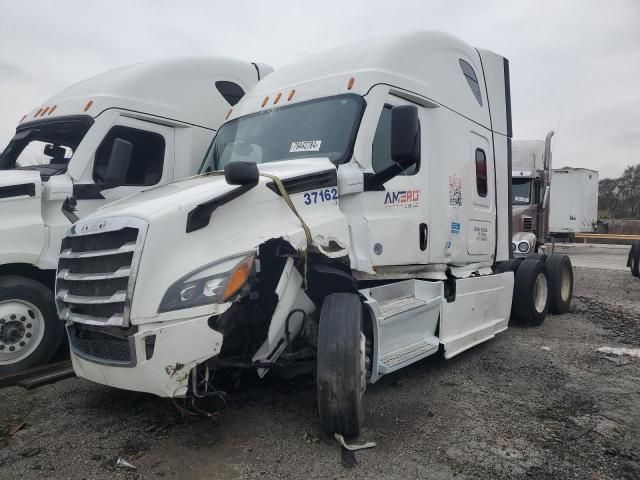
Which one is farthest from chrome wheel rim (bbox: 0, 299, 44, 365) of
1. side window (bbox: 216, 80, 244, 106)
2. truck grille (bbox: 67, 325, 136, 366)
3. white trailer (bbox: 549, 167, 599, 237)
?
white trailer (bbox: 549, 167, 599, 237)

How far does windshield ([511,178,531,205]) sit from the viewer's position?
12312 mm

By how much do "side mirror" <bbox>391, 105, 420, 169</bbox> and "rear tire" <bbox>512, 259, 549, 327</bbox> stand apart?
4240mm

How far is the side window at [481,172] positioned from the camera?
6.28m

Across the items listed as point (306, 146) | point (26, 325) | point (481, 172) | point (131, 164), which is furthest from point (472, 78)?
point (26, 325)

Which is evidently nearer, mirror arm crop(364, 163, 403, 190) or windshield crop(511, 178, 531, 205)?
mirror arm crop(364, 163, 403, 190)

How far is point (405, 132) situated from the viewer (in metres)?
4.19

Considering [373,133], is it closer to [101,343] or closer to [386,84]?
[386,84]

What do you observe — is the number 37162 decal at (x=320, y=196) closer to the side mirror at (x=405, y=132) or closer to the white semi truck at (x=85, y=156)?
the side mirror at (x=405, y=132)

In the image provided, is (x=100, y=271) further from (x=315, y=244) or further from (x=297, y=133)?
(x=297, y=133)

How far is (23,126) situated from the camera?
6879 millimetres

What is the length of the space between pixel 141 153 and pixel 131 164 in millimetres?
217

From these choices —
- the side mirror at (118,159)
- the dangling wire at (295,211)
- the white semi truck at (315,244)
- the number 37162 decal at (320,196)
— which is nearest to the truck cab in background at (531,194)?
the white semi truck at (315,244)

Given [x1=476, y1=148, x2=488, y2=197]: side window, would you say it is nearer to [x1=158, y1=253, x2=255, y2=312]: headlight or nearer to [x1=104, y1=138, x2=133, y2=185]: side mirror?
[x1=158, y1=253, x2=255, y2=312]: headlight

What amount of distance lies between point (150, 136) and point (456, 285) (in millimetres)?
4108
